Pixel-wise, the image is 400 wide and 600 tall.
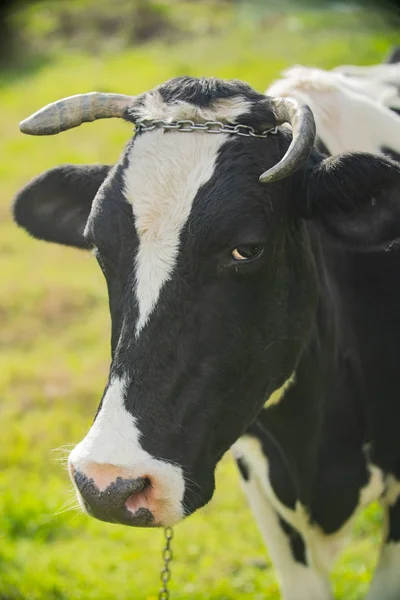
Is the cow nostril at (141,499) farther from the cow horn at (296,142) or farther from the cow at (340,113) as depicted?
the cow at (340,113)

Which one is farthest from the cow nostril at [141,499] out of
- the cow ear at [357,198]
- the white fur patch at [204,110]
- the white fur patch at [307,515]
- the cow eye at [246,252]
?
the white fur patch at [307,515]

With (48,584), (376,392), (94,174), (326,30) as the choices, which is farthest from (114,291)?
(326,30)

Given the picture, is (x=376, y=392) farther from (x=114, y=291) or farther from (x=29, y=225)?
(x=29, y=225)

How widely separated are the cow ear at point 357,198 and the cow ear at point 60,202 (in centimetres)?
88

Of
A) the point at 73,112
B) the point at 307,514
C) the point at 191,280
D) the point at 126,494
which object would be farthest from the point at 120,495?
the point at 307,514

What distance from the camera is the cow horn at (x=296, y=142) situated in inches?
105

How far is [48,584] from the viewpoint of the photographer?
4.74 m

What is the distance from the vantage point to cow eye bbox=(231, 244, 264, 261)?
2.76 meters

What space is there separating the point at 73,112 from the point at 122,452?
121 cm

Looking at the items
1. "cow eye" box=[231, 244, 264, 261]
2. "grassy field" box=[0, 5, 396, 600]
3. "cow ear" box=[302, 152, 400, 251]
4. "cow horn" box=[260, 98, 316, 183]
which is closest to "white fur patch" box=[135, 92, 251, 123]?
"cow horn" box=[260, 98, 316, 183]

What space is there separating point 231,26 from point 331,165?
41.7 feet

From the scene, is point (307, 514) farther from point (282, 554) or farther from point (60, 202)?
point (60, 202)

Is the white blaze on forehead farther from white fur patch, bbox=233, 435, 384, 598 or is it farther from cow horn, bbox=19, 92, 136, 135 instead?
white fur patch, bbox=233, 435, 384, 598

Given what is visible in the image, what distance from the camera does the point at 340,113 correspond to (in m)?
3.60
